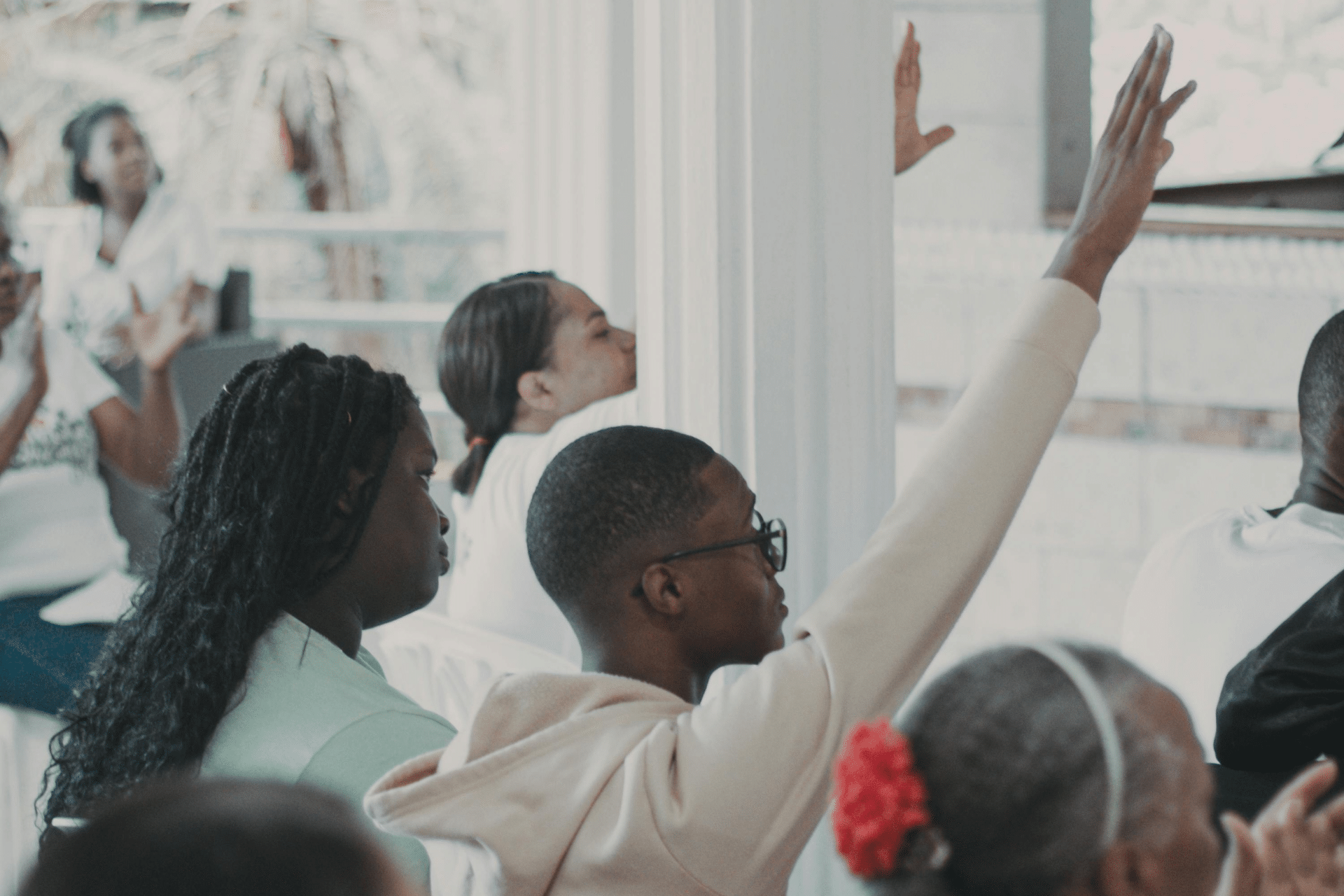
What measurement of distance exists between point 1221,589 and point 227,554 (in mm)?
1235

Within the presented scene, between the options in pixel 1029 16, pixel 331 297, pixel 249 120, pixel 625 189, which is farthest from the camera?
pixel 331 297

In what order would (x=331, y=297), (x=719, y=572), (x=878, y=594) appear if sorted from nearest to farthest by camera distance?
(x=878, y=594) < (x=719, y=572) < (x=331, y=297)

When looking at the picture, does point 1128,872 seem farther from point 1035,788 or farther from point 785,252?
point 785,252

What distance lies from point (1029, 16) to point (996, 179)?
412 millimetres

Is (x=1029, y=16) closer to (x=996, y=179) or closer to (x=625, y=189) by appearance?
(x=996, y=179)

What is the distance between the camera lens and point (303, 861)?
611 millimetres

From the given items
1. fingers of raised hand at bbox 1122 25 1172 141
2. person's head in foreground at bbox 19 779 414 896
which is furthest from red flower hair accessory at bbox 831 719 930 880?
fingers of raised hand at bbox 1122 25 1172 141

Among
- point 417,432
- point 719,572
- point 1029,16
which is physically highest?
point 1029,16

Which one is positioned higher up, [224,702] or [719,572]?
[719,572]

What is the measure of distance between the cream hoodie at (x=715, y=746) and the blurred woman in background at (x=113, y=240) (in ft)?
13.3

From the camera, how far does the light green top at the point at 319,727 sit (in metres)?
1.25

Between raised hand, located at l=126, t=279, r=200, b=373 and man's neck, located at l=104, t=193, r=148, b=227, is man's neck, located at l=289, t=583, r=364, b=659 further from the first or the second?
man's neck, located at l=104, t=193, r=148, b=227

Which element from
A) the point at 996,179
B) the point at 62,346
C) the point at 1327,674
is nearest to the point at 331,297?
the point at 62,346

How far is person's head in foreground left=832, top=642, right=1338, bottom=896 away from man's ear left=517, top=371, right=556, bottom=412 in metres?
1.86
